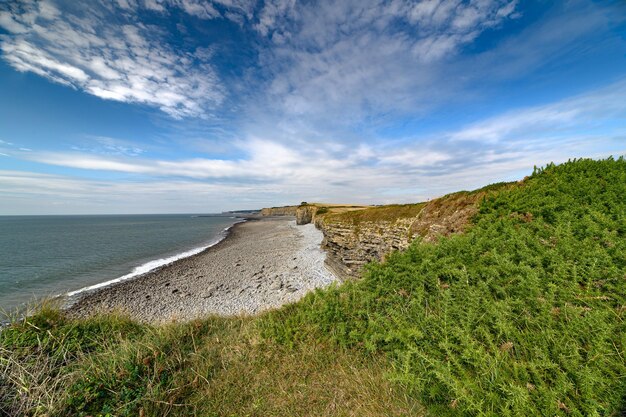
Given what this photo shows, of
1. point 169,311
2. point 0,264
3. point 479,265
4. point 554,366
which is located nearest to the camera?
point 554,366

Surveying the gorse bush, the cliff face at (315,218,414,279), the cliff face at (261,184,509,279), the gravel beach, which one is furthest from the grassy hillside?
the cliff face at (315,218,414,279)

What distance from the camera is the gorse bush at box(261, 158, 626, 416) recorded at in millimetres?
3236

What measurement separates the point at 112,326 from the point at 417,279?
8.36 metres

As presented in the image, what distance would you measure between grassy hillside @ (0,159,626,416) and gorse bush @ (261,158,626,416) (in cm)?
3

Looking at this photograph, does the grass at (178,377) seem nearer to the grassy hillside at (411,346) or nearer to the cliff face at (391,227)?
the grassy hillside at (411,346)

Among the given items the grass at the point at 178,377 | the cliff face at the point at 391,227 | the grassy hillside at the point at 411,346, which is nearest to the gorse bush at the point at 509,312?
the grassy hillside at the point at 411,346

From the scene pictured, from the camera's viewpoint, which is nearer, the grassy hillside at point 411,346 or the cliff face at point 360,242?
the grassy hillside at point 411,346

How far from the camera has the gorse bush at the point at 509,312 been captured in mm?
3236

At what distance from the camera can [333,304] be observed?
6367 millimetres

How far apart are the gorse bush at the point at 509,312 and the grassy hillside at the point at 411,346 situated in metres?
0.03

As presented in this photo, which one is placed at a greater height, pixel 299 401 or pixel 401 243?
pixel 401 243

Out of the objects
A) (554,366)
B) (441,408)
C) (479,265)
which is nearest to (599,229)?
(479,265)

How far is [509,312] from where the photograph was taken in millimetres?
4137

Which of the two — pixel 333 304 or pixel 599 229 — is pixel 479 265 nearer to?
pixel 599 229
